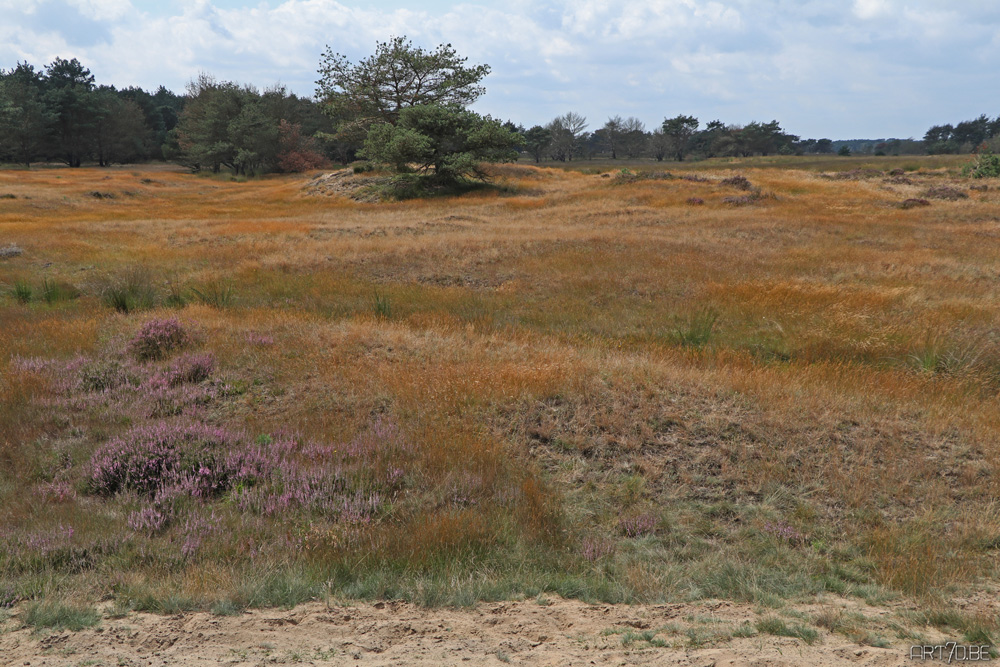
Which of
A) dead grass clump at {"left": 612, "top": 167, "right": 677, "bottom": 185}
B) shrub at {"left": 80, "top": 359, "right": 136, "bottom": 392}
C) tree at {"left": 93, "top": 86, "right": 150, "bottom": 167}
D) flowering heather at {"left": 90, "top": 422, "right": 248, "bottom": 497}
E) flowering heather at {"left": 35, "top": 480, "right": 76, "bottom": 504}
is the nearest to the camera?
flowering heather at {"left": 35, "top": 480, "right": 76, "bottom": 504}

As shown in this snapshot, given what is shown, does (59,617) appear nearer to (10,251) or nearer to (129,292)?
(129,292)

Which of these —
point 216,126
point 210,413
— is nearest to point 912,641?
point 210,413

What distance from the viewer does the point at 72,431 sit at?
729 cm

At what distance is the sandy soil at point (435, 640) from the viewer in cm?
352

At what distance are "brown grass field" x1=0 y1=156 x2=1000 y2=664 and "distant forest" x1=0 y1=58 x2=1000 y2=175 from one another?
146 ft

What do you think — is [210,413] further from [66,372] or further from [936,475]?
[936,475]

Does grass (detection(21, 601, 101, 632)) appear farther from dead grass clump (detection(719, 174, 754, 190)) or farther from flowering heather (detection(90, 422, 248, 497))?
dead grass clump (detection(719, 174, 754, 190))

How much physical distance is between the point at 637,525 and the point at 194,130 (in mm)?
82798

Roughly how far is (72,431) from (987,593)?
9.41 m

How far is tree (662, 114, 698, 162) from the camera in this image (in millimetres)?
108562

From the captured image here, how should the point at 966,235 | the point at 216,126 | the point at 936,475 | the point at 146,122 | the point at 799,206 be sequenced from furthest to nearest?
1. the point at 146,122
2. the point at 216,126
3. the point at 799,206
4. the point at 966,235
5. the point at 936,475

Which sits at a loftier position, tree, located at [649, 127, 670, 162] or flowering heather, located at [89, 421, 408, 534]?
tree, located at [649, 127, 670, 162]

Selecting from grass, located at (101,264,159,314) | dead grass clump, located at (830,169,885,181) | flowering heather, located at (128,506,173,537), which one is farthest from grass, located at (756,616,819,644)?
dead grass clump, located at (830,169,885,181)

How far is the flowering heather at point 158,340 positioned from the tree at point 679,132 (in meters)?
109
